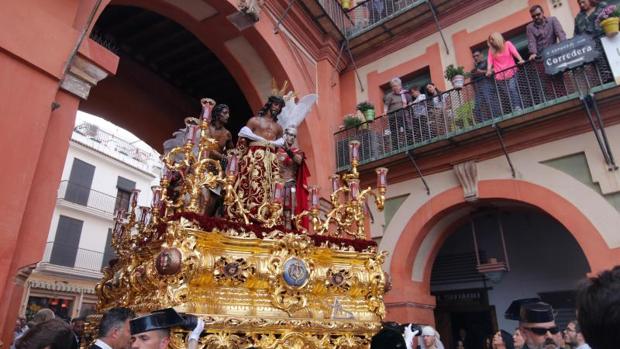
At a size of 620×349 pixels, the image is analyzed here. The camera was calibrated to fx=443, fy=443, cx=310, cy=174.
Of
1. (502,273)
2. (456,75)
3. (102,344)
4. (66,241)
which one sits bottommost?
(102,344)

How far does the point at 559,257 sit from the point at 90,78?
867 centimetres

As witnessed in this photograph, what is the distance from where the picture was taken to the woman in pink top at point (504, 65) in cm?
692

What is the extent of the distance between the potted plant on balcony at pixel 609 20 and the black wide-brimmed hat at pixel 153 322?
6686 millimetres

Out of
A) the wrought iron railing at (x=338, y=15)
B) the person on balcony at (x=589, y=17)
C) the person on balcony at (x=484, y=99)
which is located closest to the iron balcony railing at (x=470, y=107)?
the person on balcony at (x=484, y=99)

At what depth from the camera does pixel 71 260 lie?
15.9m

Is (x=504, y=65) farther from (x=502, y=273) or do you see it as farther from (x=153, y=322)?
(x=153, y=322)

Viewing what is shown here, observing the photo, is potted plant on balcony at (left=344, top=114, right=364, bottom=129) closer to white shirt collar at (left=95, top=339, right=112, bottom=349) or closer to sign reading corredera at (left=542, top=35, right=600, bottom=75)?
sign reading corredera at (left=542, top=35, right=600, bottom=75)

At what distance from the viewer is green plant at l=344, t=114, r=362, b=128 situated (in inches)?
338

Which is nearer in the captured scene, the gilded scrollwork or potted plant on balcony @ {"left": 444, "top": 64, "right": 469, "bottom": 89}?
the gilded scrollwork

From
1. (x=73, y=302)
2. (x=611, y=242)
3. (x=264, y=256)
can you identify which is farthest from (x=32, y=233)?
(x=73, y=302)

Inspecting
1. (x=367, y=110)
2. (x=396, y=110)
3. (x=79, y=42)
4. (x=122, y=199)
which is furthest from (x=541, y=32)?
(x=122, y=199)

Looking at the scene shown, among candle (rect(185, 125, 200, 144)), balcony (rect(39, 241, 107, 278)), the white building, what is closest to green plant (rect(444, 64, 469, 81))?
candle (rect(185, 125, 200, 144))

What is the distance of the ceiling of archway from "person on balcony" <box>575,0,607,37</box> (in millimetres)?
6705

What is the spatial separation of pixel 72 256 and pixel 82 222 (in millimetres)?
1331
